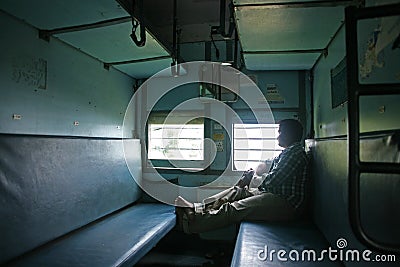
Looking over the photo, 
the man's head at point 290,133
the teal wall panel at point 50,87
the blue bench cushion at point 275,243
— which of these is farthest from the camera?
the man's head at point 290,133

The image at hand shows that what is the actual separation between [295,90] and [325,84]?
724 millimetres

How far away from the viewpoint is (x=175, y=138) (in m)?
4.00

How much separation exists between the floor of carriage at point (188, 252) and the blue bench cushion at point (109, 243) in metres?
0.50

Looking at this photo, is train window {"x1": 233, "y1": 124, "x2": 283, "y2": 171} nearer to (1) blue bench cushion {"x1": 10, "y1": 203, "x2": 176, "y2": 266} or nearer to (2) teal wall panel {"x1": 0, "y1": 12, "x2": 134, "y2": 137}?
(1) blue bench cushion {"x1": 10, "y1": 203, "x2": 176, "y2": 266}

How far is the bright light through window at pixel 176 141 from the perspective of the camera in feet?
12.8

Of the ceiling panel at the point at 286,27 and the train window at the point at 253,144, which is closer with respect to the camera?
the ceiling panel at the point at 286,27

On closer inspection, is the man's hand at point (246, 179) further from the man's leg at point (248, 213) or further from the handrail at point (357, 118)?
the handrail at point (357, 118)

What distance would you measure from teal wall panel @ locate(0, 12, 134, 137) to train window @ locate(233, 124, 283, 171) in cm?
143

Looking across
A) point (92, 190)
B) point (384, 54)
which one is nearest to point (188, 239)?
point (92, 190)

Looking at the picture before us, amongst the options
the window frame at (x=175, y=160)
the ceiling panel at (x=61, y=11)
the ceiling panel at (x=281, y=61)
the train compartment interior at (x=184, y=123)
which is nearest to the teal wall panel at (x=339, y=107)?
the train compartment interior at (x=184, y=123)

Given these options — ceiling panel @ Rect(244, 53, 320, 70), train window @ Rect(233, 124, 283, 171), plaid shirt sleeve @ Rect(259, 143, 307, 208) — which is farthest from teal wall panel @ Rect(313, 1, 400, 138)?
train window @ Rect(233, 124, 283, 171)

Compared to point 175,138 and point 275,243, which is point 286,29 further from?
point 175,138

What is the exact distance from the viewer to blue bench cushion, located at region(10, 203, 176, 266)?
73.1 inches

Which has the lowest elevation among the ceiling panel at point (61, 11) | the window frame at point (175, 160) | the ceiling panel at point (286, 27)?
the window frame at point (175, 160)
